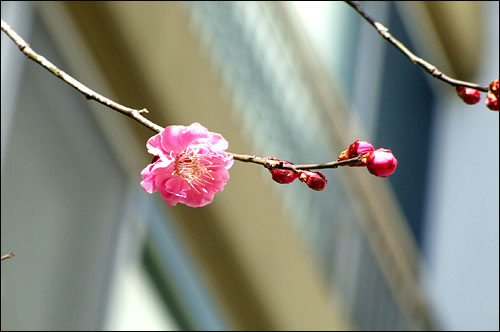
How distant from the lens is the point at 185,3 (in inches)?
160

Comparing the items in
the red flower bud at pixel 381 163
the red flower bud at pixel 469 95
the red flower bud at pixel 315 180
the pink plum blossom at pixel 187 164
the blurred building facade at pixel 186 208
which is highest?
the blurred building facade at pixel 186 208

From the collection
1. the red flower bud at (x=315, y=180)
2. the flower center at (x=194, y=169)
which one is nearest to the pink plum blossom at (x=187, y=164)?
the flower center at (x=194, y=169)

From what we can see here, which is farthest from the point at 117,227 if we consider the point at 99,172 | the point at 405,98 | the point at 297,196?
the point at 405,98

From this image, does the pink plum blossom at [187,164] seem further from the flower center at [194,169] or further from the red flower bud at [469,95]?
the red flower bud at [469,95]

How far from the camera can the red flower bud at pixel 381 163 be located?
4.80 feet

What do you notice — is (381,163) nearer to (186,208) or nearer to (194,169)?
(194,169)

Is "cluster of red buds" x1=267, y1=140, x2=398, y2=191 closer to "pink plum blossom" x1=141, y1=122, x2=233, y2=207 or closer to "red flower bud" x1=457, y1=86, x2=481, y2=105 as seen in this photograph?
"pink plum blossom" x1=141, y1=122, x2=233, y2=207

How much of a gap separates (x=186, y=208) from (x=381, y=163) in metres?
2.88

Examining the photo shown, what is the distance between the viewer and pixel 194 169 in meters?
1.65

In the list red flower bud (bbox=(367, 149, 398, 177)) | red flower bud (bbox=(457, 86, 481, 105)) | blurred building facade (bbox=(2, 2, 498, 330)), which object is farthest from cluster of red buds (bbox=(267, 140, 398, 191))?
blurred building facade (bbox=(2, 2, 498, 330))

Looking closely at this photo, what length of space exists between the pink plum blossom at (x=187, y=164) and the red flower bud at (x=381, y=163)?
20 centimetres

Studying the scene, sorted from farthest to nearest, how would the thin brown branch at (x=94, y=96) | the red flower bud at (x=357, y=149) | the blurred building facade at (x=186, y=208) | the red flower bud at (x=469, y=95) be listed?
the blurred building facade at (x=186, y=208), the red flower bud at (x=469, y=95), the red flower bud at (x=357, y=149), the thin brown branch at (x=94, y=96)

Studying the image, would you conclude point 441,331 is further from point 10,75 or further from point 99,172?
point 10,75

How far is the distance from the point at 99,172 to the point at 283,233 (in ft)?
3.32
